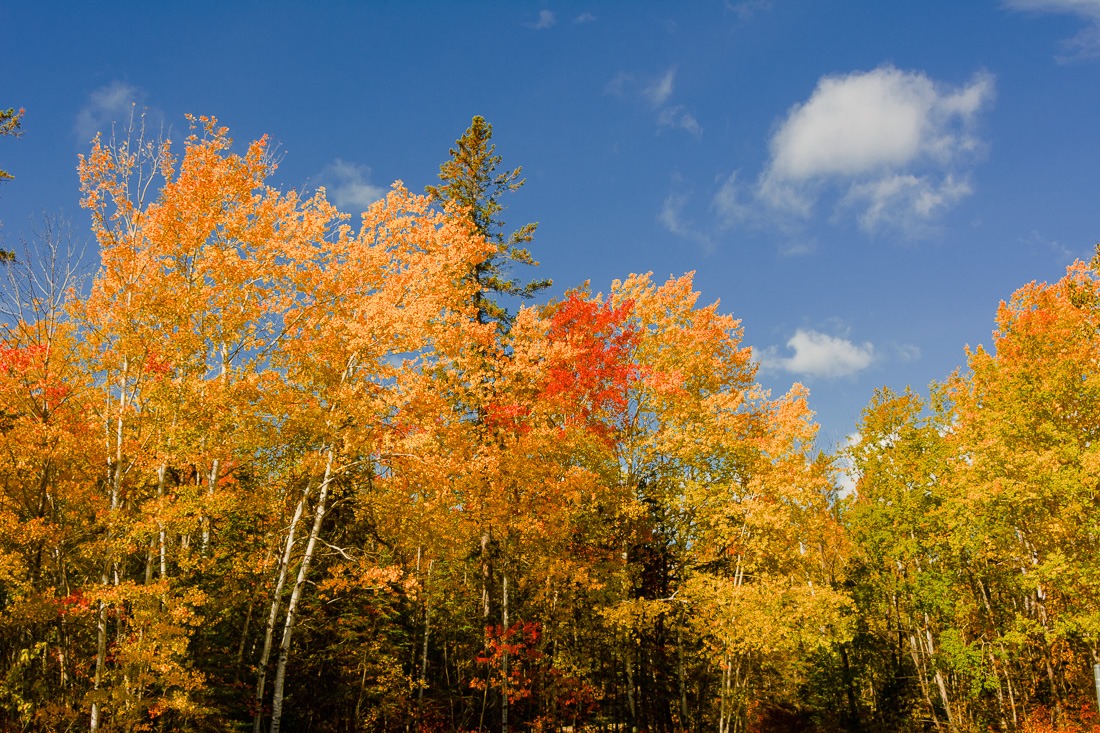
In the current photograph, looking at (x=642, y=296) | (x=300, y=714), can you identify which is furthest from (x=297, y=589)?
(x=642, y=296)

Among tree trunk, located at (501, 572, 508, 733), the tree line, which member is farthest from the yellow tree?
tree trunk, located at (501, 572, 508, 733)

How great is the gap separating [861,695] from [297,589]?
90.0ft

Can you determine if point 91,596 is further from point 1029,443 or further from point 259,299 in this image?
point 1029,443

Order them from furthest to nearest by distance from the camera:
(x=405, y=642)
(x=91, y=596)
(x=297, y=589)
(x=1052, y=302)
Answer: (x=1052, y=302), (x=405, y=642), (x=297, y=589), (x=91, y=596)

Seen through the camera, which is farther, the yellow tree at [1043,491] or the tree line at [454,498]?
the yellow tree at [1043,491]

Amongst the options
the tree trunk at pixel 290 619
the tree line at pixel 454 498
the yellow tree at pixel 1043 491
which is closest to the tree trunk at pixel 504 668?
the tree line at pixel 454 498

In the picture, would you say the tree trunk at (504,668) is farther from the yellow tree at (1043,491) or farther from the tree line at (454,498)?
the yellow tree at (1043,491)

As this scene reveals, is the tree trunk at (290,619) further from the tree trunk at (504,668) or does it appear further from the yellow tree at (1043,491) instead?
the yellow tree at (1043,491)

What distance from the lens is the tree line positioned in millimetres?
10281

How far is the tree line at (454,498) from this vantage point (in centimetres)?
1028

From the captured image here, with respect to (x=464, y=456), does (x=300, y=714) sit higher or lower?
lower

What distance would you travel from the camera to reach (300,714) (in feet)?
50.8

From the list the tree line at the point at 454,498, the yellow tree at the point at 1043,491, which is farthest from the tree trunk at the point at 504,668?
the yellow tree at the point at 1043,491

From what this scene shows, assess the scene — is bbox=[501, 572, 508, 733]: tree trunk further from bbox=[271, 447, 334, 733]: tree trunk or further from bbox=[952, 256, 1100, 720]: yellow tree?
bbox=[952, 256, 1100, 720]: yellow tree
